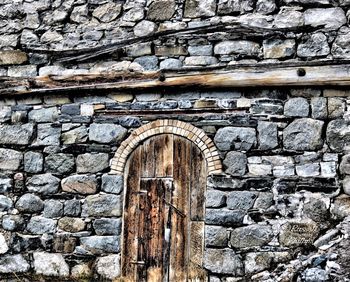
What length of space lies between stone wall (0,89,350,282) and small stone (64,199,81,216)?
12 millimetres

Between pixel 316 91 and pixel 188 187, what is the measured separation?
5.87ft

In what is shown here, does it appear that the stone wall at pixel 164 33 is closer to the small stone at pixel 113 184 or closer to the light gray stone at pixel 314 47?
the light gray stone at pixel 314 47

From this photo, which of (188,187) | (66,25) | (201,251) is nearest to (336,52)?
(188,187)

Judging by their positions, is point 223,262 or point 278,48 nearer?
point 223,262

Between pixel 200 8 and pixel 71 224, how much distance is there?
9.71 feet

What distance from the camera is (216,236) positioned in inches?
252

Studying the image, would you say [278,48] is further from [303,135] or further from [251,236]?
[251,236]

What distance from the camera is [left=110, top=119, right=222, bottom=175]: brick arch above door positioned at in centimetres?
652

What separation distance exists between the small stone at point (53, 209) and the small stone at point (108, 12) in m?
2.29

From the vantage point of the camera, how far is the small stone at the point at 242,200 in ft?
21.0

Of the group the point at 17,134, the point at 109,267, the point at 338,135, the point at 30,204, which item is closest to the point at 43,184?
the point at 30,204

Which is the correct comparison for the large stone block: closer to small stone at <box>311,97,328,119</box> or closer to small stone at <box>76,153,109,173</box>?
small stone at <box>76,153,109,173</box>

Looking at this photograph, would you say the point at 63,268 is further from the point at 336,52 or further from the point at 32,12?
the point at 336,52

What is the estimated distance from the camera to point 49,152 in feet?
23.0
